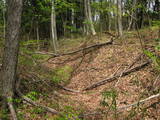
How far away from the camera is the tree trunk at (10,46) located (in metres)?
4.04

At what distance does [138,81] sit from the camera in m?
6.46

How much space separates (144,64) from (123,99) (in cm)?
238

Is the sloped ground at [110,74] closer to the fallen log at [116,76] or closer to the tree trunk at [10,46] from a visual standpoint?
the fallen log at [116,76]

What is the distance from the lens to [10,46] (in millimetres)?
4098

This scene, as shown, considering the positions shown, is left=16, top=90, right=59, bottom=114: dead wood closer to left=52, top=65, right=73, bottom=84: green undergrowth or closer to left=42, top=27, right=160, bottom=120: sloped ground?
left=42, top=27, right=160, bottom=120: sloped ground

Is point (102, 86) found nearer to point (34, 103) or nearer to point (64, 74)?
point (64, 74)

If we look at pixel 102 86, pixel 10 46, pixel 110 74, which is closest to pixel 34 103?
pixel 10 46

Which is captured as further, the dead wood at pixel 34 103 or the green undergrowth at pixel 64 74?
the green undergrowth at pixel 64 74

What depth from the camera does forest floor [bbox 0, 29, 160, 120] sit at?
462 cm

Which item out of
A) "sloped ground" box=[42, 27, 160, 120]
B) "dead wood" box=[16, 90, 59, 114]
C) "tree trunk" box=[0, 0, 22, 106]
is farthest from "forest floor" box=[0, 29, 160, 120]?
"tree trunk" box=[0, 0, 22, 106]

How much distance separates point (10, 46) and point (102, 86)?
15.5 ft

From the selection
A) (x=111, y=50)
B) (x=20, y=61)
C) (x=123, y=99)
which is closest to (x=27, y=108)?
(x=20, y=61)

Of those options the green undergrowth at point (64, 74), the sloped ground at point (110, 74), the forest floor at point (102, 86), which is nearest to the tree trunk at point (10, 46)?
the forest floor at point (102, 86)

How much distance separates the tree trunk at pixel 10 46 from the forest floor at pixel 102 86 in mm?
789
